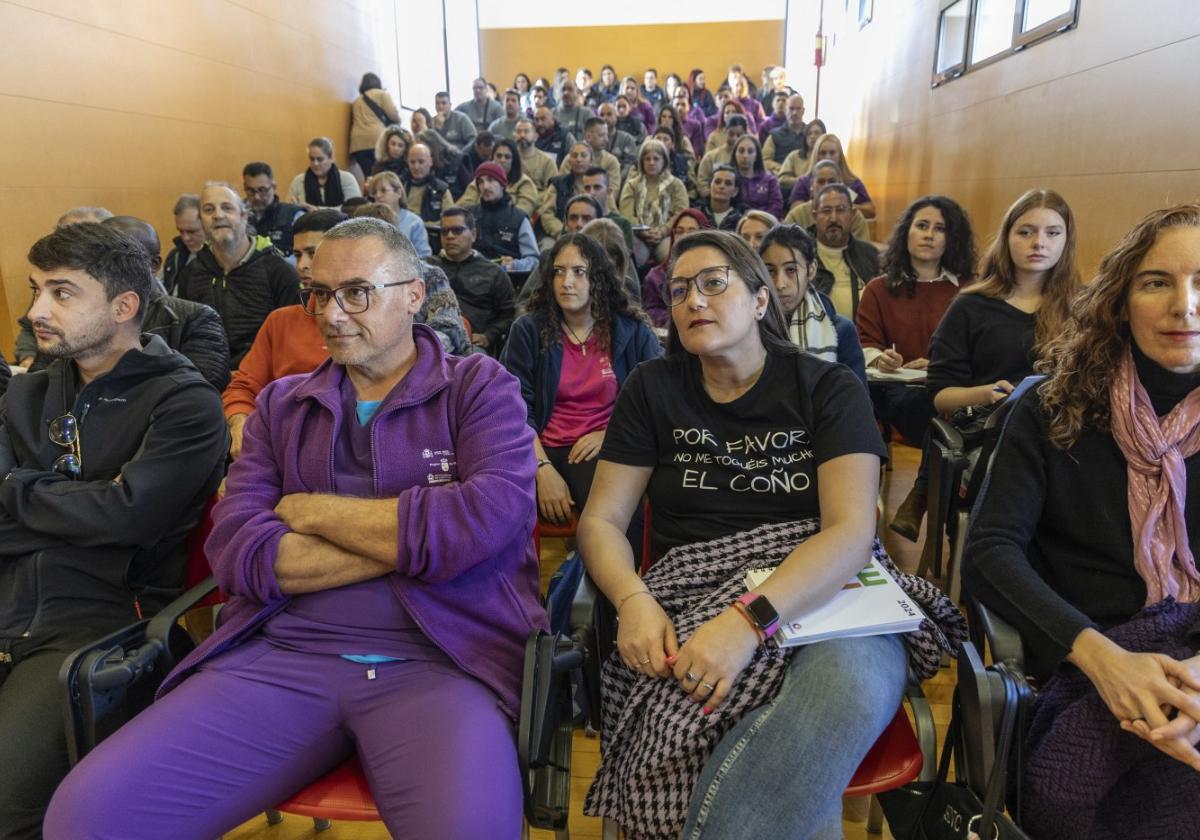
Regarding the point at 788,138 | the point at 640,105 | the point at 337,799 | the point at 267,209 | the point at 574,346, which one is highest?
the point at 640,105

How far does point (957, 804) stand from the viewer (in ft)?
3.83

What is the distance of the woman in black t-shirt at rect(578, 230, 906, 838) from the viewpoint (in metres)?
1.16

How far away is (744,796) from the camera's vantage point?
113cm

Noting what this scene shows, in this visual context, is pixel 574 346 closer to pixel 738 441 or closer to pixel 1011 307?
pixel 738 441

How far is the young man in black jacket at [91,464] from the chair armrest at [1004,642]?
5.20ft

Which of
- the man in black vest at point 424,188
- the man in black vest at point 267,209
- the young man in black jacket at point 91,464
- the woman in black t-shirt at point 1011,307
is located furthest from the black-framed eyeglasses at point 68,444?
the man in black vest at point 424,188

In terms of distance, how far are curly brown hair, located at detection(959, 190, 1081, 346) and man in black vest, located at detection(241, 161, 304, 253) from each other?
14.9ft

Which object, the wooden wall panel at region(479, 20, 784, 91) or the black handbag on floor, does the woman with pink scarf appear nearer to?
the black handbag on floor

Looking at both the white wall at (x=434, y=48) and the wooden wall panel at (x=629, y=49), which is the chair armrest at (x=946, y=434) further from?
the wooden wall panel at (x=629, y=49)

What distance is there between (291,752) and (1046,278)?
2641mm

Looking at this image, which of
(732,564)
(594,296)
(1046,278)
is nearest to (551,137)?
(594,296)

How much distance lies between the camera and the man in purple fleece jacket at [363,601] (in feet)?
3.87

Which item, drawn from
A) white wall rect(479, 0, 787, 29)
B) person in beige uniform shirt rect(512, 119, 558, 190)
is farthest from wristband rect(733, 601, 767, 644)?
white wall rect(479, 0, 787, 29)

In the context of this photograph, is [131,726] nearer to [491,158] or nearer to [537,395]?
[537,395]
